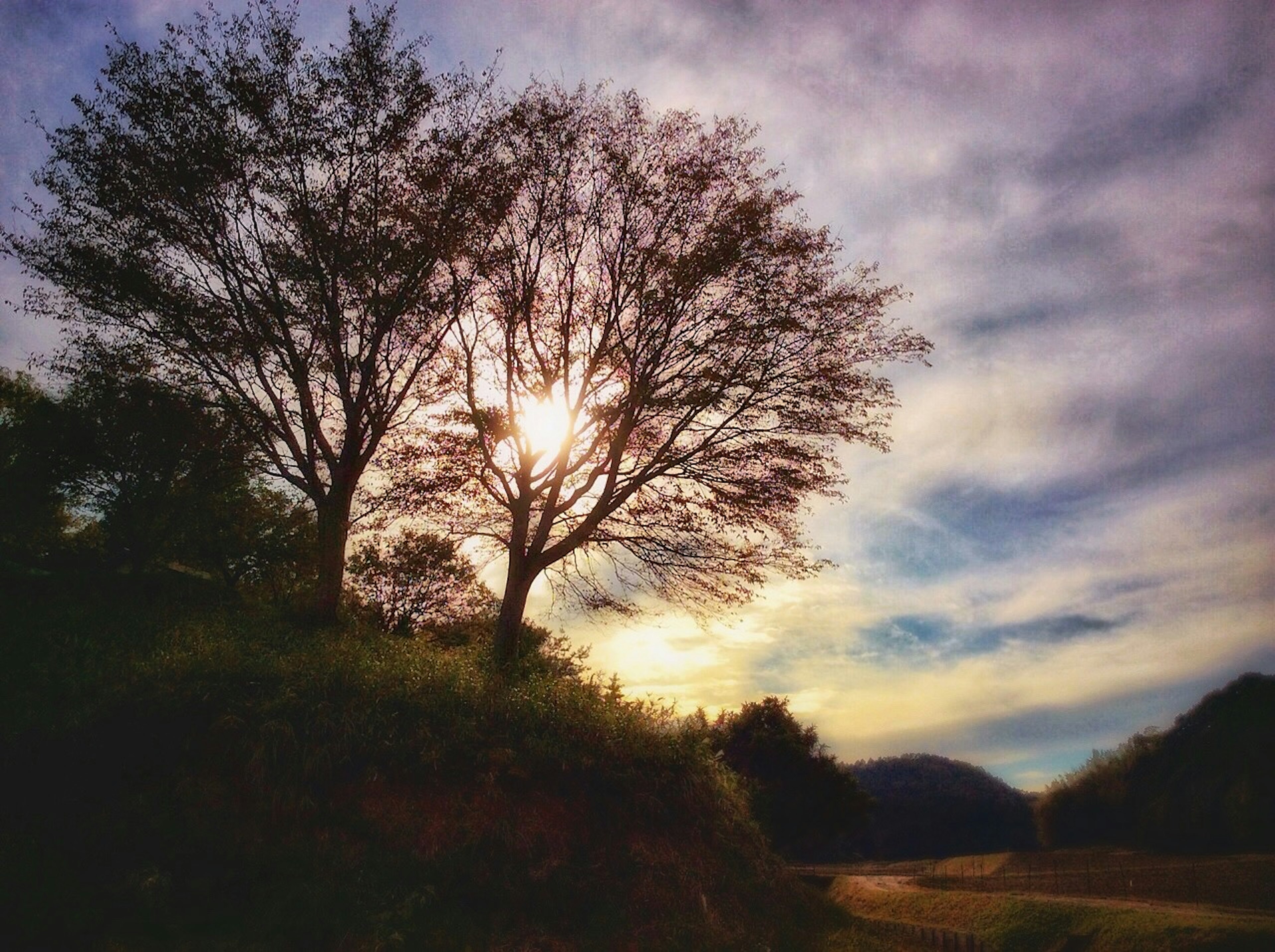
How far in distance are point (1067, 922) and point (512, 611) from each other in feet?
52.3

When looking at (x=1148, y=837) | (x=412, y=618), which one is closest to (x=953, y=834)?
(x=1148, y=837)

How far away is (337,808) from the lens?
839 cm

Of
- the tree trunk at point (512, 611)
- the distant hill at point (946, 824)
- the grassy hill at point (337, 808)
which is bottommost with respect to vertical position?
the distant hill at point (946, 824)

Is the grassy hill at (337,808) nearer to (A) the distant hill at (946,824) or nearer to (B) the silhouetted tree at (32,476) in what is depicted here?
(B) the silhouetted tree at (32,476)

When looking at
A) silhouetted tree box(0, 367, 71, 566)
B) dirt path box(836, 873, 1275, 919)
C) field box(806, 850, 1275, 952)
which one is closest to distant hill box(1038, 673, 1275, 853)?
field box(806, 850, 1275, 952)

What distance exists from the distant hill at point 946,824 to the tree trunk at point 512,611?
1980 inches

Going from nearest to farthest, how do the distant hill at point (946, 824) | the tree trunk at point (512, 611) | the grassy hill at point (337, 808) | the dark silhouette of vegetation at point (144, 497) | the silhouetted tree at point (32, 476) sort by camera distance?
the grassy hill at point (337, 808) < the tree trunk at point (512, 611) < the dark silhouette of vegetation at point (144, 497) < the silhouetted tree at point (32, 476) < the distant hill at point (946, 824)

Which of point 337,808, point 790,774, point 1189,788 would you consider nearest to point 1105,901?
point 790,774

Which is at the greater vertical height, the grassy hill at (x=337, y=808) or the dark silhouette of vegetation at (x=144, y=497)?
the dark silhouette of vegetation at (x=144, y=497)

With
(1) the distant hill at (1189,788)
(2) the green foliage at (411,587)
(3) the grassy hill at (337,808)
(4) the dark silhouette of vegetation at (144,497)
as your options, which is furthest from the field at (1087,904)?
(4) the dark silhouette of vegetation at (144,497)

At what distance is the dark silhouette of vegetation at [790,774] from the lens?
34.9 m

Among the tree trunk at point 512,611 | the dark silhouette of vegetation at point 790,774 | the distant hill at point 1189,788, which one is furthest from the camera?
the dark silhouette of vegetation at point 790,774

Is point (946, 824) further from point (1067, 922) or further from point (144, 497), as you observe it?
point (144, 497)

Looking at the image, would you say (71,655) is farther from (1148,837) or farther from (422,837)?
(1148,837)
